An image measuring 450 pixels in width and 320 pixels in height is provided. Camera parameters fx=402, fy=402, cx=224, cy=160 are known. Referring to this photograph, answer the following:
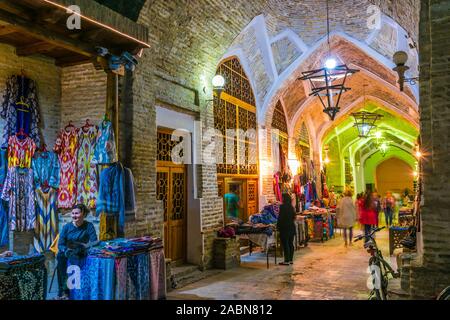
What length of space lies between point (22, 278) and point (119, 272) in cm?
103

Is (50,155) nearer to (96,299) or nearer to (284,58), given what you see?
(96,299)

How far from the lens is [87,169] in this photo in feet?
19.6

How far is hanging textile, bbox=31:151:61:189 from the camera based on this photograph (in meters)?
5.88

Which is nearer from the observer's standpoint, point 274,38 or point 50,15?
point 50,15

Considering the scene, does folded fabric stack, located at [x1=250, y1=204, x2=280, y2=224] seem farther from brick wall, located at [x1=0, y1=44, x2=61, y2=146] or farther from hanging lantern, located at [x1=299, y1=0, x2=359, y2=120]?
brick wall, located at [x1=0, y1=44, x2=61, y2=146]

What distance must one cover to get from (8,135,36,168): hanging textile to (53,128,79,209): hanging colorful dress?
1.40ft

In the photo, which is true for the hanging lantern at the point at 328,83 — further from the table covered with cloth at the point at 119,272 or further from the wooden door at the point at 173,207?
the table covered with cloth at the point at 119,272

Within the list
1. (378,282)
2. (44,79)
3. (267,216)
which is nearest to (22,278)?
(44,79)

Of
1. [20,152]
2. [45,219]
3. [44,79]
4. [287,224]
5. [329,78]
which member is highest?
[329,78]

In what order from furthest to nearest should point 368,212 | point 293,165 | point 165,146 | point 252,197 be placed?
point 293,165, point 252,197, point 368,212, point 165,146

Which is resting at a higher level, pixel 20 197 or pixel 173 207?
pixel 20 197

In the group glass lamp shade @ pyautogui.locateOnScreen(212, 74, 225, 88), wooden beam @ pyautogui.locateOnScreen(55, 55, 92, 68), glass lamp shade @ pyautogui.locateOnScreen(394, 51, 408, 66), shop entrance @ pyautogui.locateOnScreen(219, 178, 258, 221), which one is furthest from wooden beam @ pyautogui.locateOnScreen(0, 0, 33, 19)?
shop entrance @ pyautogui.locateOnScreen(219, 178, 258, 221)

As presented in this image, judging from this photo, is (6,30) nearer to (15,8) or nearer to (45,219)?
(15,8)

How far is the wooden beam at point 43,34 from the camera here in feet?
14.0
